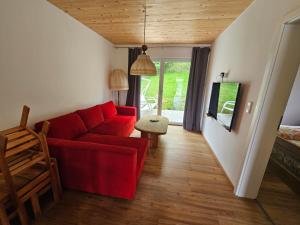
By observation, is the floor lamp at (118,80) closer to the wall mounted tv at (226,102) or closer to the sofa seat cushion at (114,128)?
the sofa seat cushion at (114,128)

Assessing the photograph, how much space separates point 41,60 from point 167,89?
3124mm

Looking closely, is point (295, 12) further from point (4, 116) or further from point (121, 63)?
point (121, 63)

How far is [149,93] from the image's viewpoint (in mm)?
4441

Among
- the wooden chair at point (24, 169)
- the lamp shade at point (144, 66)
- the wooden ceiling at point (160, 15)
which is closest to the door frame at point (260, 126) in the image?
the wooden ceiling at point (160, 15)

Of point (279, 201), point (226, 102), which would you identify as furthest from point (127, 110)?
point (279, 201)

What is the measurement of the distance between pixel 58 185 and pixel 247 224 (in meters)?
2.09

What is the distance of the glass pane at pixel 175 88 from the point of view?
409 cm

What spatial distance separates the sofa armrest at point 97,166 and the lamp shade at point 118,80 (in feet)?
8.35

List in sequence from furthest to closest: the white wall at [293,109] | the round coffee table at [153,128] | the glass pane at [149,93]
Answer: the glass pane at [149,93]
the white wall at [293,109]
the round coffee table at [153,128]

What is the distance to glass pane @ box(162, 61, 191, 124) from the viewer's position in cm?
409

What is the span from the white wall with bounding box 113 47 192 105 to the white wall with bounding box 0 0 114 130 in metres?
1.19

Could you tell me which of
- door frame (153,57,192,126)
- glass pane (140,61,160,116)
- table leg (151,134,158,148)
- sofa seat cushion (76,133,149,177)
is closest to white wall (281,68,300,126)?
door frame (153,57,192,126)

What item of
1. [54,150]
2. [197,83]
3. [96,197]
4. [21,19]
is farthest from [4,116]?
[197,83]

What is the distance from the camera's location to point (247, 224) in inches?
56.6
